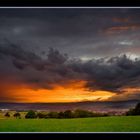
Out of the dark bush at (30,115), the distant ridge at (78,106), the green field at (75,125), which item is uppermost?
the distant ridge at (78,106)

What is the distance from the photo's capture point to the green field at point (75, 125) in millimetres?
5152

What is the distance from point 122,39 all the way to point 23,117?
5.06 ft

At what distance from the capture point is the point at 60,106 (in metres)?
5.23

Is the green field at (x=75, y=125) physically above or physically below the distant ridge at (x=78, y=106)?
below

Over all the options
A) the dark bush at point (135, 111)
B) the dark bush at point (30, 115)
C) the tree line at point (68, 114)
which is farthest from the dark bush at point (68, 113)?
the dark bush at point (135, 111)

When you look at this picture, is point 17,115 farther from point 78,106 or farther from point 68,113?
point 78,106

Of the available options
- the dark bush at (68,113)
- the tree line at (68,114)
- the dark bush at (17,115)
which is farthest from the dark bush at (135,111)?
the dark bush at (17,115)

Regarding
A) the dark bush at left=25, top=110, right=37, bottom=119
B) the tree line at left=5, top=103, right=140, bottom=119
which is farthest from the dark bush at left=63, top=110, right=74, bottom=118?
the dark bush at left=25, top=110, right=37, bottom=119

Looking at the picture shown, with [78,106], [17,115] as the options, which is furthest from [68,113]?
[17,115]

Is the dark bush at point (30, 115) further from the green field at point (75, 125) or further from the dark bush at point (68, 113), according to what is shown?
the dark bush at point (68, 113)
